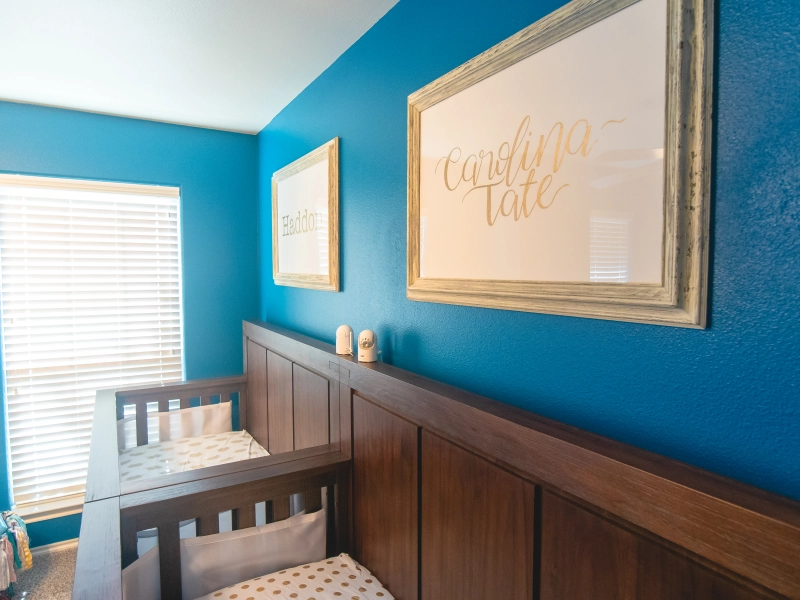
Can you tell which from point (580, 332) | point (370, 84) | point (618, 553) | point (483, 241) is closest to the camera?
point (618, 553)

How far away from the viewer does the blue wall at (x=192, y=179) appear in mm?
2576

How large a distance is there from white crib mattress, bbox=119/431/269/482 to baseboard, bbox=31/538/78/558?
832mm

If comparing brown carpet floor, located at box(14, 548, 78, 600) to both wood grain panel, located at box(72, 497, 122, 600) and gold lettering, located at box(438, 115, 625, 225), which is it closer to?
wood grain panel, located at box(72, 497, 122, 600)

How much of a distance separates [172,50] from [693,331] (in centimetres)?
203

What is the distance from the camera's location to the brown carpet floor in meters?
2.39

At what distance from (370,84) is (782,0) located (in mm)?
1301

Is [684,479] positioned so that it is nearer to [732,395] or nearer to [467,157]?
[732,395]

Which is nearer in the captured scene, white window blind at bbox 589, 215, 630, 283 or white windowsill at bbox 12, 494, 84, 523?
white window blind at bbox 589, 215, 630, 283

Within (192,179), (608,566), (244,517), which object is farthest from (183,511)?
(192,179)

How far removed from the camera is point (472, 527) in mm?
1152

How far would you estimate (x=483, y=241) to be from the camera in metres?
1.21

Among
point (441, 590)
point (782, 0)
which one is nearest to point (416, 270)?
point (441, 590)

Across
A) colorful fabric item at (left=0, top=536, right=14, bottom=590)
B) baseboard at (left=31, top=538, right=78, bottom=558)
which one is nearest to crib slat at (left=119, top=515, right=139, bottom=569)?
colorful fabric item at (left=0, top=536, right=14, bottom=590)

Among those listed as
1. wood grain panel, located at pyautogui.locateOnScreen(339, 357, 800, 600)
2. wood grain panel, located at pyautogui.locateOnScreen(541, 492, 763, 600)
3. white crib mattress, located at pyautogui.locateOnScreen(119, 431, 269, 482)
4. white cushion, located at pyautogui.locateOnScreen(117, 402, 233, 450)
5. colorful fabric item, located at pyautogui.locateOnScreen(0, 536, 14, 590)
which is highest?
wood grain panel, located at pyautogui.locateOnScreen(339, 357, 800, 600)
